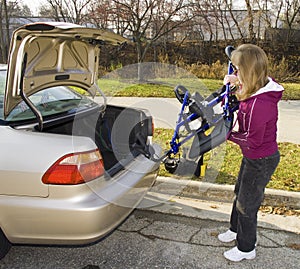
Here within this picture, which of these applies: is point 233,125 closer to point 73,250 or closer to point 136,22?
point 73,250

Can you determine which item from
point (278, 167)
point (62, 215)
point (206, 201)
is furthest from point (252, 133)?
point (278, 167)

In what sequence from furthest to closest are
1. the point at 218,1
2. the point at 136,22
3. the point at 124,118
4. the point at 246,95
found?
the point at 218,1
the point at 136,22
the point at 124,118
the point at 246,95

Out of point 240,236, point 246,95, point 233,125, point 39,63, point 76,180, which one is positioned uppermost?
point 39,63

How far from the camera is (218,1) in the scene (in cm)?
1719

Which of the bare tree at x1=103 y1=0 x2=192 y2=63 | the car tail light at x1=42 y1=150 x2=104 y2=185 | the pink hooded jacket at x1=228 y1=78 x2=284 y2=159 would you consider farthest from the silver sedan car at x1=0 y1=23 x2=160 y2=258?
the bare tree at x1=103 y1=0 x2=192 y2=63

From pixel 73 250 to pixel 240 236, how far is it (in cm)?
141

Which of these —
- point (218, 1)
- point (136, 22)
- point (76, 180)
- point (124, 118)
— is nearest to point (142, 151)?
point (124, 118)

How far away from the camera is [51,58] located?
2.89 m

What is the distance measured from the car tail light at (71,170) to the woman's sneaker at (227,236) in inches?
54.7

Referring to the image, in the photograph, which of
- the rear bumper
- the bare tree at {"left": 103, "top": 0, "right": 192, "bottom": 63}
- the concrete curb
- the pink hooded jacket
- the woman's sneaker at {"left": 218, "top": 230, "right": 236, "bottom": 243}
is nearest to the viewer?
the rear bumper

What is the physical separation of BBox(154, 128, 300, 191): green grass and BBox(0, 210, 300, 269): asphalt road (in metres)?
0.90

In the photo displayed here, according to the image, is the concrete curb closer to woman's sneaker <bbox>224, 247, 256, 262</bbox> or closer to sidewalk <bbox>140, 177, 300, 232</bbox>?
sidewalk <bbox>140, 177, 300, 232</bbox>

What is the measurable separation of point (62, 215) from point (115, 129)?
1.55m

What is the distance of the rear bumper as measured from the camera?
89.3 inches
